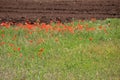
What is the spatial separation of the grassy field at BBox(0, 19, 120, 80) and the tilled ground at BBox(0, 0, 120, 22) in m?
2.07

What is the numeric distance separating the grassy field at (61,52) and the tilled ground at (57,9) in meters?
A: 2.07

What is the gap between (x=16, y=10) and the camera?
45.7 ft

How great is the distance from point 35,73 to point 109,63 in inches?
68.6

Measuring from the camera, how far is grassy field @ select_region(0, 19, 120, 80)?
7195mm

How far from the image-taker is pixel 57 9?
46.0ft

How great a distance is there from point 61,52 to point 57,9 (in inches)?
228

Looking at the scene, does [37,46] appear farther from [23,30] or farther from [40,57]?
[23,30]

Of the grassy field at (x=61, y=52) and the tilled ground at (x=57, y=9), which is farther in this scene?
the tilled ground at (x=57, y=9)

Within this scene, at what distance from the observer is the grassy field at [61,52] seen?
7.20m

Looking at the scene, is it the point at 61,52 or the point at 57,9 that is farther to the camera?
the point at 57,9

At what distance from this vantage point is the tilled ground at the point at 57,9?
12.9 metres

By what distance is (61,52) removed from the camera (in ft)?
27.8

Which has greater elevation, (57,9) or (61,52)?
(57,9)

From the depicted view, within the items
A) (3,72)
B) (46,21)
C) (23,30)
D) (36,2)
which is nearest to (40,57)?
(3,72)
